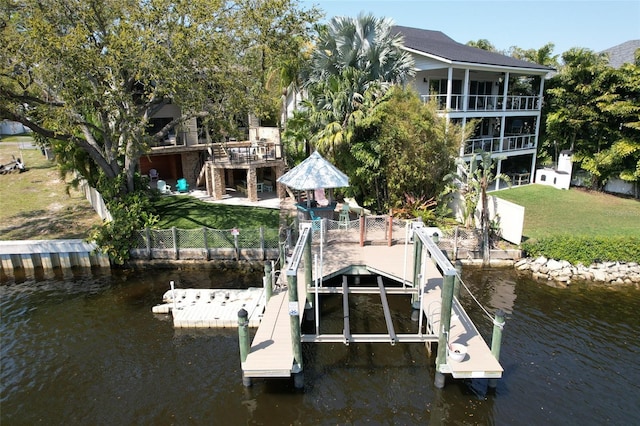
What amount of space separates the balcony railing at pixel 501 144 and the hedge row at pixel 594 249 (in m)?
8.91

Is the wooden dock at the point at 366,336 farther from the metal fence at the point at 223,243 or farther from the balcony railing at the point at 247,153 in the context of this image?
the balcony railing at the point at 247,153

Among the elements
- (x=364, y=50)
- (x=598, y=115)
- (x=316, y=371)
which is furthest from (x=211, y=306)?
(x=598, y=115)

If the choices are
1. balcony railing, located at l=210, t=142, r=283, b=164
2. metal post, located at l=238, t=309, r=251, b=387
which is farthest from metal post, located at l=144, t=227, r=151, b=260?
metal post, located at l=238, t=309, r=251, b=387

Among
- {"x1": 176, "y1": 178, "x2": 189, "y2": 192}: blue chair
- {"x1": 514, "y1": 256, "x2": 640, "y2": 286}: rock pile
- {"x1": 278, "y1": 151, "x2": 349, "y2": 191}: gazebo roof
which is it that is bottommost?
{"x1": 514, "y1": 256, "x2": 640, "y2": 286}: rock pile

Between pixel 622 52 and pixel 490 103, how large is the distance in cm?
2028

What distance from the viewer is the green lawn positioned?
68.5ft

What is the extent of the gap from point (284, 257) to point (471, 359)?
788 cm

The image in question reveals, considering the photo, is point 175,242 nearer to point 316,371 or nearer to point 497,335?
point 316,371

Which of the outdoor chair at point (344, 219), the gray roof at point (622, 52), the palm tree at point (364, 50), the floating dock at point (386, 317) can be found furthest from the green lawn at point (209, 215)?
the gray roof at point (622, 52)

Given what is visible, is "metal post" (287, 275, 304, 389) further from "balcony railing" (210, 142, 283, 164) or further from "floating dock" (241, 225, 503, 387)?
"balcony railing" (210, 142, 283, 164)

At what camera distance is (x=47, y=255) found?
59.9 feet

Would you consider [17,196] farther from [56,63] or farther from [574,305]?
[574,305]

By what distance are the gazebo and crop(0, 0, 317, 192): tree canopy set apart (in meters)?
4.84

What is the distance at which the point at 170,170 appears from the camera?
3200 centimetres
